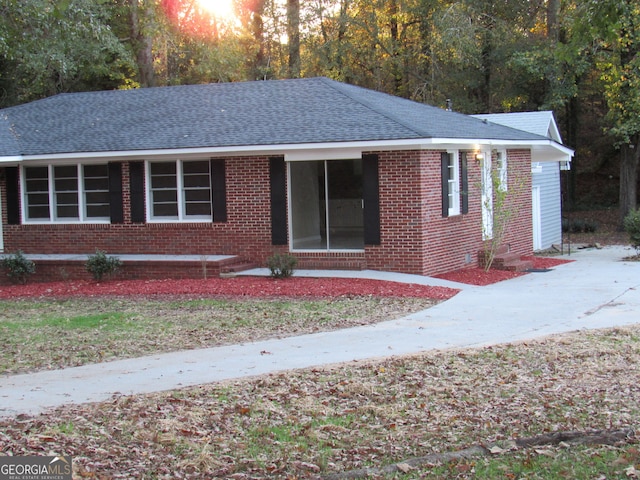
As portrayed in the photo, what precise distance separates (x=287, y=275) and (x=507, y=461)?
11.5 meters

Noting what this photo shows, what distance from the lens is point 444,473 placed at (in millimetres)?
6195

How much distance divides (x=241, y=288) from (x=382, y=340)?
19.3 ft

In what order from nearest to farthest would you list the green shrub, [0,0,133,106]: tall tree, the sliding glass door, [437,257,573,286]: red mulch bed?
[0,0,133,106]: tall tree, [437,257,573,286]: red mulch bed, the sliding glass door, the green shrub

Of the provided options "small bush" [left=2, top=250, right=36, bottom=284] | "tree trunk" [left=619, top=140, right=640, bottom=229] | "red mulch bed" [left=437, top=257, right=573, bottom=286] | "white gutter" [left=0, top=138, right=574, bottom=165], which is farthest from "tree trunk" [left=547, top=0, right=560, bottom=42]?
"small bush" [left=2, top=250, right=36, bottom=284]

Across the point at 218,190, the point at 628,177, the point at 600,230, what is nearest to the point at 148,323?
the point at 218,190

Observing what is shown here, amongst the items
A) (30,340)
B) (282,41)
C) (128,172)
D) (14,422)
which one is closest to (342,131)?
(128,172)

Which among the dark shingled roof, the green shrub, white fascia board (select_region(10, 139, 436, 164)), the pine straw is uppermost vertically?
the dark shingled roof

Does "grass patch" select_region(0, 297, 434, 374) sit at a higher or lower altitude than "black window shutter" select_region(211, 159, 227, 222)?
lower

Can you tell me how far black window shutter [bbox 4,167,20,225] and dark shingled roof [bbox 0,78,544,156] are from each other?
0.69m

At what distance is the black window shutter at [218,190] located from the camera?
19.6m

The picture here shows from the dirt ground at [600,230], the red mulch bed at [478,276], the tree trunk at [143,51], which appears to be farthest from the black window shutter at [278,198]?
the tree trunk at [143,51]

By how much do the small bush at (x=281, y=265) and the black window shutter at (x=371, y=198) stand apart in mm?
1865

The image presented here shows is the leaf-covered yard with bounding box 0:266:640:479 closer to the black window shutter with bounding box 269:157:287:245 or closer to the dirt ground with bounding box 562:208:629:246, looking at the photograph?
the black window shutter with bounding box 269:157:287:245

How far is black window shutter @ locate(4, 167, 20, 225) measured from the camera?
840 inches
